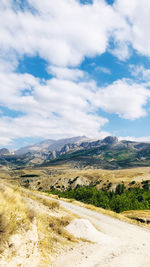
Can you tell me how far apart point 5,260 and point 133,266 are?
298 inches

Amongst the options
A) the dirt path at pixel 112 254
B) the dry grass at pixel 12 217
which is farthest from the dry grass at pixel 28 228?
the dirt path at pixel 112 254

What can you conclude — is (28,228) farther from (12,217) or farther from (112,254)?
(112,254)

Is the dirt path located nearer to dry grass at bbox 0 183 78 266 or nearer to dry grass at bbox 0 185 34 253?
dry grass at bbox 0 183 78 266

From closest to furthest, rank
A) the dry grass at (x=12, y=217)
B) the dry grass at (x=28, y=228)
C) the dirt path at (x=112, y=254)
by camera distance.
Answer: the dry grass at (x=12, y=217), the dry grass at (x=28, y=228), the dirt path at (x=112, y=254)

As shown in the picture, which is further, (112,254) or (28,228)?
(112,254)

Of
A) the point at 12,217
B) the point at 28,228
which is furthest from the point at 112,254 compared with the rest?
the point at 12,217

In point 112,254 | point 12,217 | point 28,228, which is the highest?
point 12,217

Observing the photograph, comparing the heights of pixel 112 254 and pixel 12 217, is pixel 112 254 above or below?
below

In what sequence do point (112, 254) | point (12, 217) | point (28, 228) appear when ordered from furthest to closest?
point (112, 254), point (28, 228), point (12, 217)

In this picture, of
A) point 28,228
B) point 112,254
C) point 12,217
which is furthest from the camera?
point 112,254

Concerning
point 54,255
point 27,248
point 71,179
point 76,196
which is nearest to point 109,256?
point 54,255

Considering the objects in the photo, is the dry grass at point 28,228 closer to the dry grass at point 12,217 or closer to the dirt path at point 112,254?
the dry grass at point 12,217

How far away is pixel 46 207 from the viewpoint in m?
24.0

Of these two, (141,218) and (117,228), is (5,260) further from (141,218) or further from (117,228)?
(141,218)
